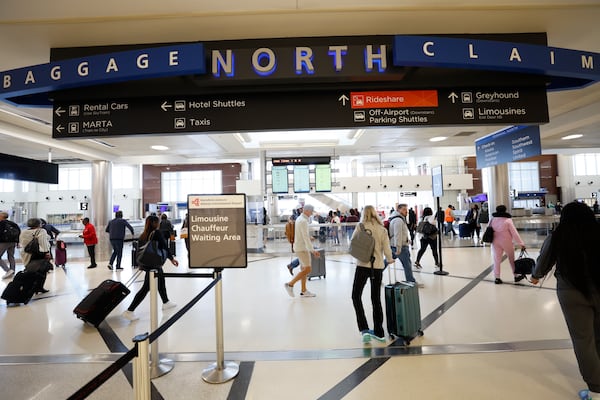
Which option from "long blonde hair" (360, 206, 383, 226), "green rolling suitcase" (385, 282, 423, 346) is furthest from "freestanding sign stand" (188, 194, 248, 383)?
"green rolling suitcase" (385, 282, 423, 346)

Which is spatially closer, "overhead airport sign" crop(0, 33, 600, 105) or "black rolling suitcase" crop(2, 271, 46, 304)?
"overhead airport sign" crop(0, 33, 600, 105)

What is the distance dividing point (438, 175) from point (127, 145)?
879 centimetres

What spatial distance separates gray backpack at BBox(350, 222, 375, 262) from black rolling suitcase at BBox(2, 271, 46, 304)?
6010 millimetres

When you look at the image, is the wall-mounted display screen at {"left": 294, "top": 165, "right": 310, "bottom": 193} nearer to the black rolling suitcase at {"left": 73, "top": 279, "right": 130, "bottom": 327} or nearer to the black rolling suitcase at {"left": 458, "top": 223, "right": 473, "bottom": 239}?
the black rolling suitcase at {"left": 73, "top": 279, "right": 130, "bottom": 327}

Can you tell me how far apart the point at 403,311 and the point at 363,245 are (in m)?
0.89

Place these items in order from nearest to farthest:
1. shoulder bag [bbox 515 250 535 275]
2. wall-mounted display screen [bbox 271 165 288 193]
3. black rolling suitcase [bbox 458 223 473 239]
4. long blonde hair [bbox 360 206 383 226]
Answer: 1. long blonde hair [bbox 360 206 383 226]
2. shoulder bag [bbox 515 250 535 275]
3. wall-mounted display screen [bbox 271 165 288 193]
4. black rolling suitcase [bbox 458 223 473 239]

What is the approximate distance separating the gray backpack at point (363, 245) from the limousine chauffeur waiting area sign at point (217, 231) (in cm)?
137

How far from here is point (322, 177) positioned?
1112cm

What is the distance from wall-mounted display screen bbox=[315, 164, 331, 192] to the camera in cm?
1105

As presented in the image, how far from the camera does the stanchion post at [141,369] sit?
1.68 metres

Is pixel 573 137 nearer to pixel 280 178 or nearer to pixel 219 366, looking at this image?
pixel 280 178

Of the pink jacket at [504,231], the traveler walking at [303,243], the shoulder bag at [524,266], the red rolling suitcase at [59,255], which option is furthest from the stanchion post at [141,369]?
the red rolling suitcase at [59,255]

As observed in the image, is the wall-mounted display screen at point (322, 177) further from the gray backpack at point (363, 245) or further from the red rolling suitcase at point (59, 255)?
the red rolling suitcase at point (59, 255)

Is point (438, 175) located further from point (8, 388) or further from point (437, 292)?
point (8, 388)
